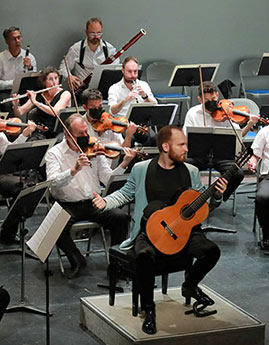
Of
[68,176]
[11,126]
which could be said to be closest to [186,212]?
[68,176]

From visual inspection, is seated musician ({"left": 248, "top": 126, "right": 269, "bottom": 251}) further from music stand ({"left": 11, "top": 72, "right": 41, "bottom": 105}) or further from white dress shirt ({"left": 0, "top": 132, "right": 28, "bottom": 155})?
music stand ({"left": 11, "top": 72, "right": 41, "bottom": 105})

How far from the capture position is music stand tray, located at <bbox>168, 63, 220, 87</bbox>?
9172 millimetres

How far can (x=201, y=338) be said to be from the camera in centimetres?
485

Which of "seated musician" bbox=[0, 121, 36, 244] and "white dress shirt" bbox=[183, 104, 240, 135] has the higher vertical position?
→ "white dress shirt" bbox=[183, 104, 240, 135]

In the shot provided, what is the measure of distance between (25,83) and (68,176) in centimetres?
234

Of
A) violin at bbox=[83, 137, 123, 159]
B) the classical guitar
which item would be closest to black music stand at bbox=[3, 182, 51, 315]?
the classical guitar

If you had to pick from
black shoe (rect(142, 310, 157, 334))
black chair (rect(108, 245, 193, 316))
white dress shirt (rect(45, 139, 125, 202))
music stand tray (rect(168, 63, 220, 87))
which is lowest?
black shoe (rect(142, 310, 157, 334))

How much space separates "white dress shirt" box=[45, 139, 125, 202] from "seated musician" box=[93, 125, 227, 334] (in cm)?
106

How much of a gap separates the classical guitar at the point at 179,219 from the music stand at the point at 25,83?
3.65 m

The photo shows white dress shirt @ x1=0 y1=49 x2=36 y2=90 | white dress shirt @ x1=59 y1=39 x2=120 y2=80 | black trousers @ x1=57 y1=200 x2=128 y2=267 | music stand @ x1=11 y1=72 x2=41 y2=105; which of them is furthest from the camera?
white dress shirt @ x1=59 y1=39 x2=120 y2=80

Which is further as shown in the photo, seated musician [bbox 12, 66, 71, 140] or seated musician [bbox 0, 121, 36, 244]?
seated musician [bbox 12, 66, 71, 140]

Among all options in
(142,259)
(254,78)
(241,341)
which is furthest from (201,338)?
(254,78)

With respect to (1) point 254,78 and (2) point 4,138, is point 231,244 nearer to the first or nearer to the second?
(2) point 4,138

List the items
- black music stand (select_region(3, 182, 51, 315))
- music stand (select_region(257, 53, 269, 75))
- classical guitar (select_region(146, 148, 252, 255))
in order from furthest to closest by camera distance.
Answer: music stand (select_region(257, 53, 269, 75))
black music stand (select_region(3, 182, 51, 315))
classical guitar (select_region(146, 148, 252, 255))
